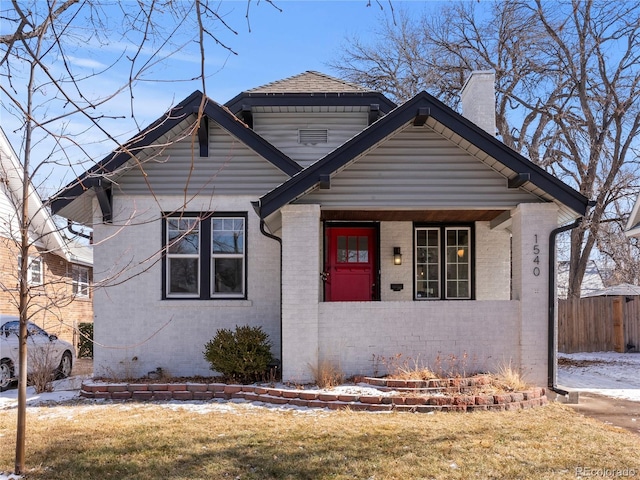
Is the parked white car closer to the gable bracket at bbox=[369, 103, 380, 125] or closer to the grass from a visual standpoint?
the grass

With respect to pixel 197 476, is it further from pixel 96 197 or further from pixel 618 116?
pixel 618 116

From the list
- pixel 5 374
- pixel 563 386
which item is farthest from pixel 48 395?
pixel 563 386

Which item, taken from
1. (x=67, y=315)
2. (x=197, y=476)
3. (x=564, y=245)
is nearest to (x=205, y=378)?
(x=197, y=476)

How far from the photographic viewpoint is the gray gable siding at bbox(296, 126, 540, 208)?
9445mm

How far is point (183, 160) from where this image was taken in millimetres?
10539

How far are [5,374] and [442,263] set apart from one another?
352 inches

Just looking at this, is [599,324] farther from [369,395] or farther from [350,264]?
[369,395]

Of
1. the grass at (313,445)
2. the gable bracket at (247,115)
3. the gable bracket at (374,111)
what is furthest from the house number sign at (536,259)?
the gable bracket at (247,115)

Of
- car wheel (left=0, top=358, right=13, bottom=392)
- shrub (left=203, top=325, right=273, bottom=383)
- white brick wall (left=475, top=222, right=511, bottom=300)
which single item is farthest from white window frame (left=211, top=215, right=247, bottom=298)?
white brick wall (left=475, top=222, right=511, bottom=300)

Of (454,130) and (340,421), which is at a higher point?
(454,130)

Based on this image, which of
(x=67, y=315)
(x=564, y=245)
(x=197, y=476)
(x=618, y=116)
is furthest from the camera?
(x=564, y=245)

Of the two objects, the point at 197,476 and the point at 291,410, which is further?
the point at 291,410

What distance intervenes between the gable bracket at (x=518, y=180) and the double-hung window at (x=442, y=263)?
2902 millimetres

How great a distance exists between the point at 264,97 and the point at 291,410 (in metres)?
6.90
